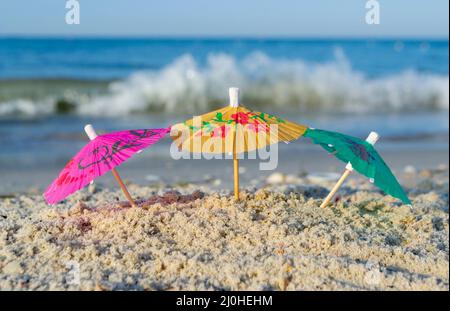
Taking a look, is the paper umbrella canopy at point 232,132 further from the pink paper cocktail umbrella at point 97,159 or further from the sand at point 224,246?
the sand at point 224,246

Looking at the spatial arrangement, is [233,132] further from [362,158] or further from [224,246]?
[362,158]

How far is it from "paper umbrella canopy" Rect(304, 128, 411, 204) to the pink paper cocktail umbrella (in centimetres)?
90

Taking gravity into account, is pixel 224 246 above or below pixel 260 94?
below

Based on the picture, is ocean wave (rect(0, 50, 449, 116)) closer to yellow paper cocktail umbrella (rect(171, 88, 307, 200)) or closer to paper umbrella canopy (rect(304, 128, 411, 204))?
yellow paper cocktail umbrella (rect(171, 88, 307, 200))

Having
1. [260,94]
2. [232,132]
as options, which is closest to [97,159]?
[232,132]

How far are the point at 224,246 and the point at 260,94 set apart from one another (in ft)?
39.8

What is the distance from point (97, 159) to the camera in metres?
3.18

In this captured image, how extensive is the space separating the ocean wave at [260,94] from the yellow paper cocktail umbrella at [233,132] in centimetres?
912

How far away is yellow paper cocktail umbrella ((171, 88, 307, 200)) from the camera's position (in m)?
3.19

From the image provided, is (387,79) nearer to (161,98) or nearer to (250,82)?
(250,82)

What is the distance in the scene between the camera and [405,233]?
3.48 m

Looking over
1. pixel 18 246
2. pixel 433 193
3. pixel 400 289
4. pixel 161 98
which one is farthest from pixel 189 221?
pixel 161 98

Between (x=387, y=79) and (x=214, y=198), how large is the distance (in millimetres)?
14036

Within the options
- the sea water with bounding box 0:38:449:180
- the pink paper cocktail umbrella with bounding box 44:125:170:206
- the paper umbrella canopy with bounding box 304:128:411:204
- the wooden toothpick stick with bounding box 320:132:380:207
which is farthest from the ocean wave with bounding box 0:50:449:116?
the paper umbrella canopy with bounding box 304:128:411:204
